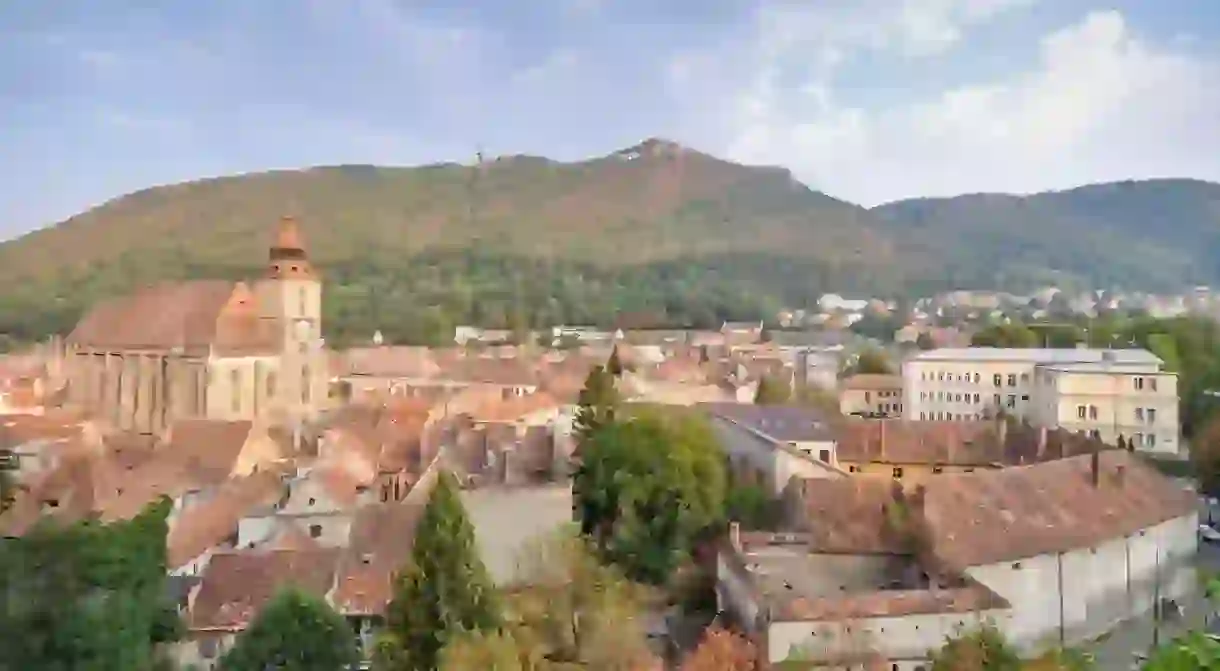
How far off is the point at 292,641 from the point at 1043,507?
14469mm

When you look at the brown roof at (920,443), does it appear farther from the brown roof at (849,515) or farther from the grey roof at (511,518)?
the grey roof at (511,518)

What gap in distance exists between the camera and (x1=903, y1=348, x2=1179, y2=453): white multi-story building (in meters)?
40.9

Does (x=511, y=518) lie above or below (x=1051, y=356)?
below

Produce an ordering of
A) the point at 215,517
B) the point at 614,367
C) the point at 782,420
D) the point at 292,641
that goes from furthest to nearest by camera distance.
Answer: the point at 614,367 < the point at 782,420 < the point at 215,517 < the point at 292,641

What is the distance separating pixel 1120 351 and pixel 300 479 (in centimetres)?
3433

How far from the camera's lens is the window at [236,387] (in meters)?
39.9

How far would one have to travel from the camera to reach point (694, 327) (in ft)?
354

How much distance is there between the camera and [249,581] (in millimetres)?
20016

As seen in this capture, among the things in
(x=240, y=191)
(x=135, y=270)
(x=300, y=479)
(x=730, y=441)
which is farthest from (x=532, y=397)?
(x=240, y=191)

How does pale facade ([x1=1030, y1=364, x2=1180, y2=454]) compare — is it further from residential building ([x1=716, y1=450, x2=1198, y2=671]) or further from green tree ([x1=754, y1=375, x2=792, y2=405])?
residential building ([x1=716, y1=450, x2=1198, y2=671])

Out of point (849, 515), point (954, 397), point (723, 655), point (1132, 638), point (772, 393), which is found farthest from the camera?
point (954, 397)

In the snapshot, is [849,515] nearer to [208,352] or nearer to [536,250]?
[208,352]

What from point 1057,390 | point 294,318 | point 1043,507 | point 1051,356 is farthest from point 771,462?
point 1051,356

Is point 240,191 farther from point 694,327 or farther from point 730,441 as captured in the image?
point 730,441
